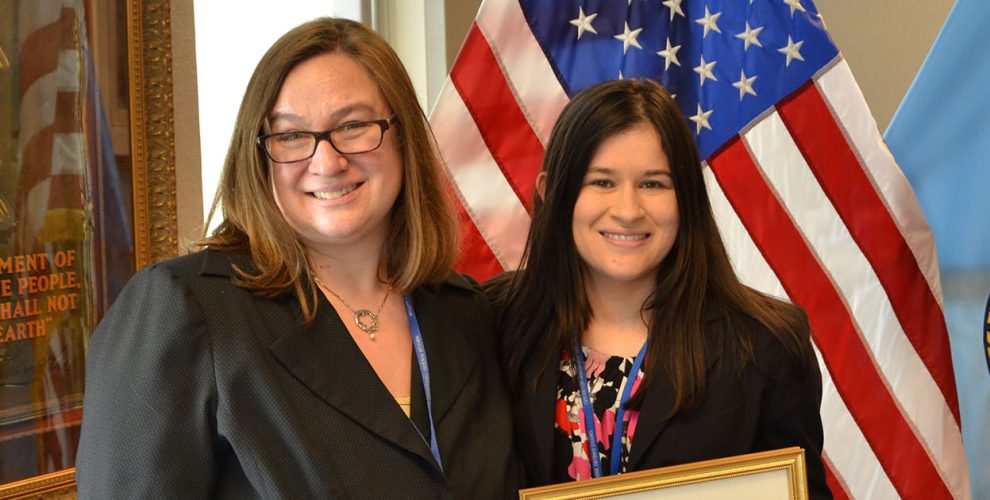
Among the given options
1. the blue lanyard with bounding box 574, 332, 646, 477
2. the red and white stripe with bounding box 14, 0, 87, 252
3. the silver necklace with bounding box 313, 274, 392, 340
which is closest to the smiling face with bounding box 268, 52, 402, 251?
the silver necklace with bounding box 313, 274, 392, 340

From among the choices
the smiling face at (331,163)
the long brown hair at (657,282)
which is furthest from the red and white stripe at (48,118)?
the long brown hair at (657,282)

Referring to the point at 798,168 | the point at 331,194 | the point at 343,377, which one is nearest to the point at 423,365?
the point at 343,377

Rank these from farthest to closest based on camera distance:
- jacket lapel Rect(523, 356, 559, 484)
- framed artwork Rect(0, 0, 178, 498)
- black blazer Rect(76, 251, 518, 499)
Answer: framed artwork Rect(0, 0, 178, 498) → jacket lapel Rect(523, 356, 559, 484) → black blazer Rect(76, 251, 518, 499)

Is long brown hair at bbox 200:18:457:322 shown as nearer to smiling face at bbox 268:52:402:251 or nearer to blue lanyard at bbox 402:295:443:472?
smiling face at bbox 268:52:402:251

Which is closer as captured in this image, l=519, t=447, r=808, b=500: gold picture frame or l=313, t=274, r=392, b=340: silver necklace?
l=519, t=447, r=808, b=500: gold picture frame

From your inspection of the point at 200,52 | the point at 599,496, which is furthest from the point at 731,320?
the point at 200,52

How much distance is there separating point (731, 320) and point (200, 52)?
2361 mm

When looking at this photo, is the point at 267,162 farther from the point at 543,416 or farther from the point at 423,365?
the point at 543,416

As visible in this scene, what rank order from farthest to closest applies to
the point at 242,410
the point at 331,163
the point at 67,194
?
1. the point at 67,194
2. the point at 331,163
3. the point at 242,410

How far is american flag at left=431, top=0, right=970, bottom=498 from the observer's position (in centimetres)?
311

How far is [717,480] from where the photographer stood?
1.74 metres

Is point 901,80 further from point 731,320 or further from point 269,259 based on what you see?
point 269,259

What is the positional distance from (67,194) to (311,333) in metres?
0.83

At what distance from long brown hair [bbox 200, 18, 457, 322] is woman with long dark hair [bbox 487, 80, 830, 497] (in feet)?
1.17
